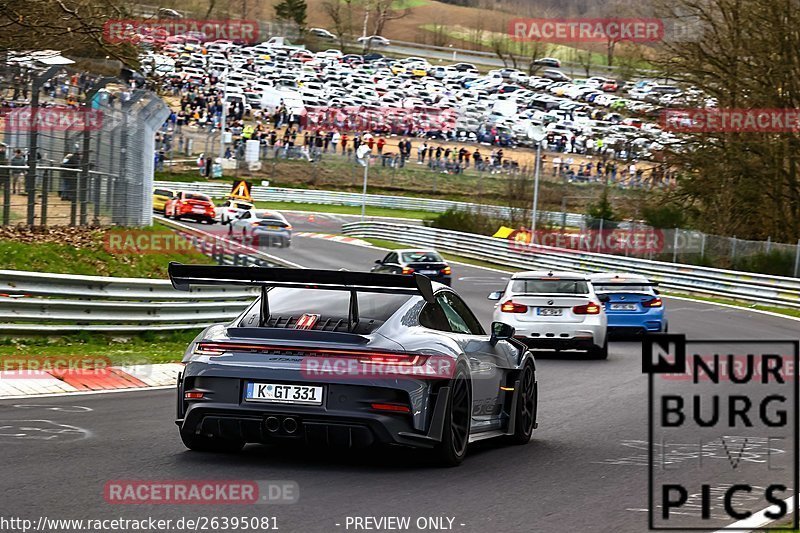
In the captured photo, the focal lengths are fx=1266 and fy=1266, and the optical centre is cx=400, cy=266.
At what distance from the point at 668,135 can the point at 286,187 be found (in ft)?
96.9

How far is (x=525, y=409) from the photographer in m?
10.3

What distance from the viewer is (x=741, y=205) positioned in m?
45.3

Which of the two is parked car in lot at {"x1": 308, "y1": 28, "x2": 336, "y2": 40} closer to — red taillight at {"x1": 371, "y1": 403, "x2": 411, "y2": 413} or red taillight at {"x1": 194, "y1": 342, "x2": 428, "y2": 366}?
red taillight at {"x1": 194, "y1": 342, "x2": 428, "y2": 366}

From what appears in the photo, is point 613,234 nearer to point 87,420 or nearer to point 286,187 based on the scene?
point 286,187

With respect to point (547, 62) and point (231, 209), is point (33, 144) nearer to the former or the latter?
point (231, 209)

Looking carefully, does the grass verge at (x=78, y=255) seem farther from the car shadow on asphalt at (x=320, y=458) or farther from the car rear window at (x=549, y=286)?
the car shadow on asphalt at (x=320, y=458)

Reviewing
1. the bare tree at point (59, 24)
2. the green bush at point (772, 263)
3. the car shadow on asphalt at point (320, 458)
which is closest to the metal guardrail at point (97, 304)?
the bare tree at point (59, 24)

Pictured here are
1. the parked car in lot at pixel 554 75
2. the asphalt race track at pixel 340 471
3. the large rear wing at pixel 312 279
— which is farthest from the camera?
the parked car in lot at pixel 554 75

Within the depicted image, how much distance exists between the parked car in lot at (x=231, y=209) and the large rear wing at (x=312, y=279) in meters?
43.5

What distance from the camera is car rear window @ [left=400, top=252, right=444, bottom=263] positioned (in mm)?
35969

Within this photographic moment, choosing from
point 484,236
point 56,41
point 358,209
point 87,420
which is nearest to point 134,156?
point 56,41

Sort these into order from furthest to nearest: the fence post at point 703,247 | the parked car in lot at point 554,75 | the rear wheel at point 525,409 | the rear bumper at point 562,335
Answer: the parked car in lot at point 554,75
the fence post at point 703,247
the rear bumper at point 562,335
the rear wheel at point 525,409

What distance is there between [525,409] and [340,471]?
259 cm

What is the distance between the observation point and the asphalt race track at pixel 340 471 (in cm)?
677
